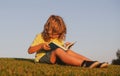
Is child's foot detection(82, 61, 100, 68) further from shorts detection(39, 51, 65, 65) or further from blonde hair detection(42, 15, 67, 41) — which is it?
blonde hair detection(42, 15, 67, 41)

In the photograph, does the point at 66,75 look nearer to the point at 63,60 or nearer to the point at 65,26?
the point at 63,60

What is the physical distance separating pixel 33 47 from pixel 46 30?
649 millimetres

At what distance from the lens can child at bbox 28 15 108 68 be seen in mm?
8773

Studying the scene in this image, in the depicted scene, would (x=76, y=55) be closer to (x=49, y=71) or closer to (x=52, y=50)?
(x=52, y=50)

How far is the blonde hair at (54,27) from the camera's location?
9805 millimetres

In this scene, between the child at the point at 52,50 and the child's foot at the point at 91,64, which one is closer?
the child's foot at the point at 91,64

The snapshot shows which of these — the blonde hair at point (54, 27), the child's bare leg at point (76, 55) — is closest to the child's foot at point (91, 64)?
the child's bare leg at point (76, 55)

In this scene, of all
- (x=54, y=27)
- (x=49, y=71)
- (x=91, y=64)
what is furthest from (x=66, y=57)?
(x=49, y=71)

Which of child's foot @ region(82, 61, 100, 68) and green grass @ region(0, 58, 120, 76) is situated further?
child's foot @ region(82, 61, 100, 68)

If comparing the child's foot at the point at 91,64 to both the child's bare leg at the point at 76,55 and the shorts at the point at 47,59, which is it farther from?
the shorts at the point at 47,59

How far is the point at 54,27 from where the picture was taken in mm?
9828

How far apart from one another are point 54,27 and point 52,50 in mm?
904

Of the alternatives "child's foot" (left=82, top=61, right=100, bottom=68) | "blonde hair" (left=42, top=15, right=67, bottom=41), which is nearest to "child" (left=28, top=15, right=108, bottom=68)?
"blonde hair" (left=42, top=15, right=67, bottom=41)

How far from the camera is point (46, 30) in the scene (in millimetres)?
9891
